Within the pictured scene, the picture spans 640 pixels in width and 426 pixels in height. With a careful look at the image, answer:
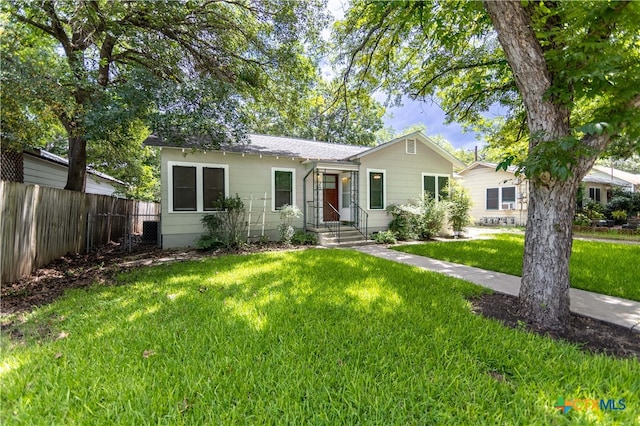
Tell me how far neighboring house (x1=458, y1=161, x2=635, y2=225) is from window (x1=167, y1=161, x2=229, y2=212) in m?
14.8

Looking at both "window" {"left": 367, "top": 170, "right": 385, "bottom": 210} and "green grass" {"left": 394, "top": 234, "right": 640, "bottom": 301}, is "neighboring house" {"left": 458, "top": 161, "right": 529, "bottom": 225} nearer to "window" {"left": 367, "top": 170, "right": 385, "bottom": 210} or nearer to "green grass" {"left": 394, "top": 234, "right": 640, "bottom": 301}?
"window" {"left": 367, "top": 170, "right": 385, "bottom": 210}

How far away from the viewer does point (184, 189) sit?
356 inches

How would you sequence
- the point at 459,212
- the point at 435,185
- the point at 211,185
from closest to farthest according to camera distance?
the point at 211,185 < the point at 459,212 < the point at 435,185

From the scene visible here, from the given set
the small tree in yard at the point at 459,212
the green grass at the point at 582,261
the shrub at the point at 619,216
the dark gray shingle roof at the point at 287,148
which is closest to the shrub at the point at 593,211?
the shrub at the point at 619,216

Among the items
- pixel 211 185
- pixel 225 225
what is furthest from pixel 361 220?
pixel 211 185

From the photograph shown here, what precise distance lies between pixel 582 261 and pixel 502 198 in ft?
43.0

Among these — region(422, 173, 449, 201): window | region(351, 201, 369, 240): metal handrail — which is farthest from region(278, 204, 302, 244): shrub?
region(422, 173, 449, 201): window

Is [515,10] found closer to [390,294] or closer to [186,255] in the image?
[390,294]

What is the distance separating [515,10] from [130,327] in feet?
18.8

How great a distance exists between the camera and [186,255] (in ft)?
26.1

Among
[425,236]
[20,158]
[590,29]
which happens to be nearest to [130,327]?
[590,29]

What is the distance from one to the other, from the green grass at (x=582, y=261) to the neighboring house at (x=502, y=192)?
8.98m

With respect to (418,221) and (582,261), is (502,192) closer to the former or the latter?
(418,221)

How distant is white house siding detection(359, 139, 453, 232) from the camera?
37.8 feet
